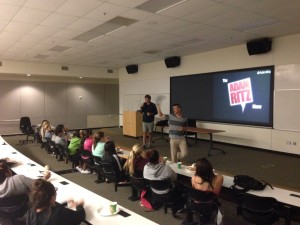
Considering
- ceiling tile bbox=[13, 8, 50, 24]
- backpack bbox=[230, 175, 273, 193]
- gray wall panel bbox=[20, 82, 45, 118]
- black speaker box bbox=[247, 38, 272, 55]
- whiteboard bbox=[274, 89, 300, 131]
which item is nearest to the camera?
backpack bbox=[230, 175, 273, 193]

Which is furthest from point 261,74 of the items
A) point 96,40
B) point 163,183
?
point 163,183

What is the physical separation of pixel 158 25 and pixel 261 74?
3380mm

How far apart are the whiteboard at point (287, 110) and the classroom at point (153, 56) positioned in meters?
0.02

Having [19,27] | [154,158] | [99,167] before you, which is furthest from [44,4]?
[154,158]

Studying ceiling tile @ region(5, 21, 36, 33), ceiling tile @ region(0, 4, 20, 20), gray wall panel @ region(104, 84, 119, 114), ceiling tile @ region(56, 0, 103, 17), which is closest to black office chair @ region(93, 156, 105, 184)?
ceiling tile @ region(56, 0, 103, 17)

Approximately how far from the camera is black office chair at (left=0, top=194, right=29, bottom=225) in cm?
246

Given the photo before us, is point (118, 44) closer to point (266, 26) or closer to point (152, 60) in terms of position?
point (152, 60)

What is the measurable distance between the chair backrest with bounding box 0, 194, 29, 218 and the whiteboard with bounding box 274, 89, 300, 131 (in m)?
6.28

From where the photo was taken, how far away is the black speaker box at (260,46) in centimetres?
679

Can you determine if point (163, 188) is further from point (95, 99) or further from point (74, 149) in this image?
point (95, 99)

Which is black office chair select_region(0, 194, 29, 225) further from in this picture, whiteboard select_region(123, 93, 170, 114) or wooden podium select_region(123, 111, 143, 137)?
whiteboard select_region(123, 93, 170, 114)

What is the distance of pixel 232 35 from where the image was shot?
6.59 m

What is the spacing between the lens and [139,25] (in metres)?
5.61

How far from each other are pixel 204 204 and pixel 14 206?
188 centimetres
